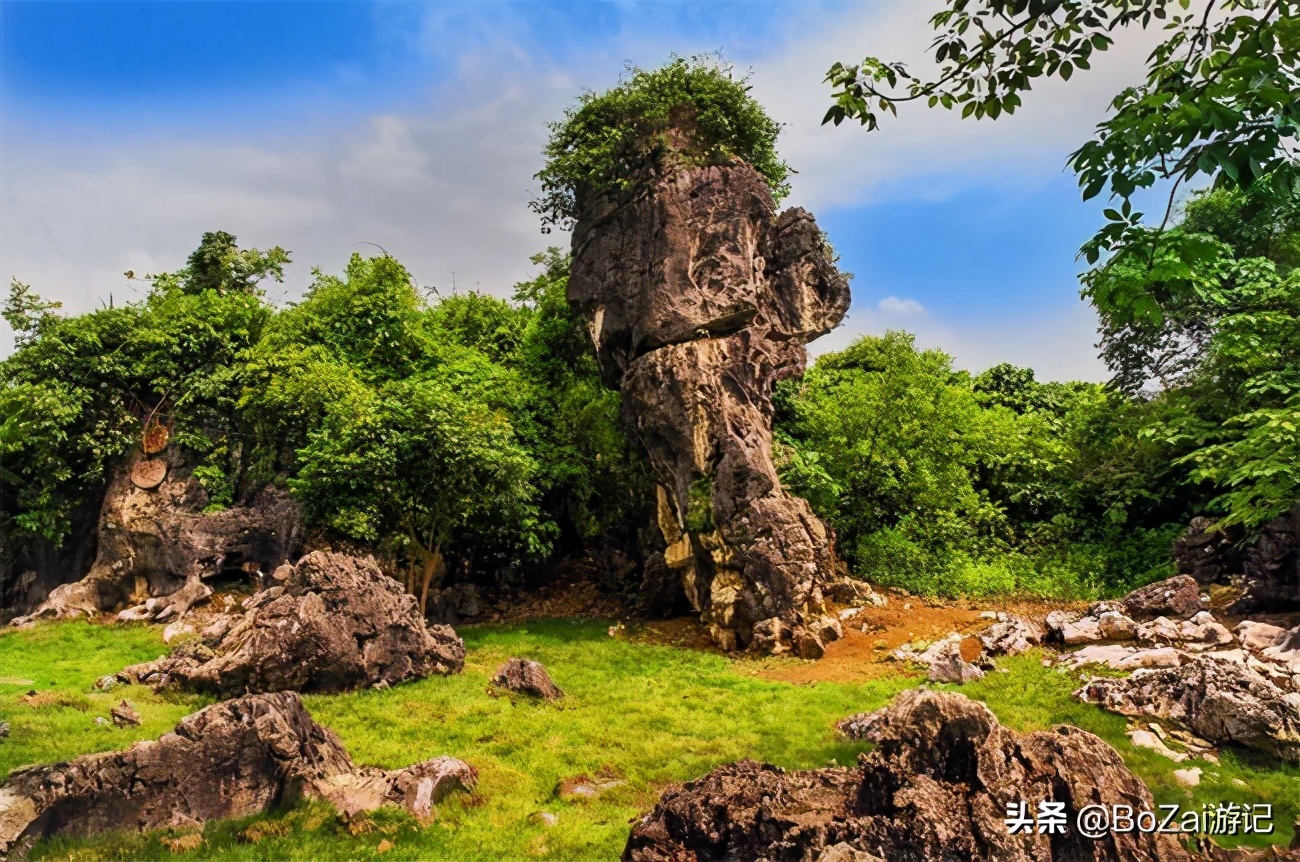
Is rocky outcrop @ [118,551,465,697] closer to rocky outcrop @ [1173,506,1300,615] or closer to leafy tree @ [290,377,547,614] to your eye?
leafy tree @ [290,377,547,614]

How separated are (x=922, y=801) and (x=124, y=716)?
1029 cm

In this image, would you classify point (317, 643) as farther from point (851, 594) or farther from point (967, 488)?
point (967, 488)

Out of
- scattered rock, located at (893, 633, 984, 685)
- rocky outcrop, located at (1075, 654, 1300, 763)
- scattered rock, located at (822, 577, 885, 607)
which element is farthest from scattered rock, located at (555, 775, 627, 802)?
scattered rock, located at (822, 577, 885, 607)

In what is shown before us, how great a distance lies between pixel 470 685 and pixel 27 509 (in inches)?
648

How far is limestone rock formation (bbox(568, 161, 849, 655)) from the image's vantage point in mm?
15250

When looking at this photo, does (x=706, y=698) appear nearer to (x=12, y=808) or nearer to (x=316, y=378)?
(x=12, y=808)

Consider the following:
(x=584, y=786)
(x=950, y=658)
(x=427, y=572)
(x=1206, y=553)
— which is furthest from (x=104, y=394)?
(x=1206, y=553)

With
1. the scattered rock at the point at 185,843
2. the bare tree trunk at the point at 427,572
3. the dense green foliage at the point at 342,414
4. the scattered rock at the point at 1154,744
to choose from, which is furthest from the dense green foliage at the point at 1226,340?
the bare tree trunk at the point at 427,572

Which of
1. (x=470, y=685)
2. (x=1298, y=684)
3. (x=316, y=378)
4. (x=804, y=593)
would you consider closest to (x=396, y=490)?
(x=316, y=378)

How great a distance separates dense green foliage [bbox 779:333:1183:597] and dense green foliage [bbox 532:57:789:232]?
7479 millimetres

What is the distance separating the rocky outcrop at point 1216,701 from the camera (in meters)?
7.70

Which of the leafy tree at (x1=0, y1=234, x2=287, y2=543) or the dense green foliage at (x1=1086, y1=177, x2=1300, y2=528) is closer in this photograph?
the dense green foliage at (x1=1086, y1=177, x2=1300, y2=528)

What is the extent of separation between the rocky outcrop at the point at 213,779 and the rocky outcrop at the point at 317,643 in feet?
13.6

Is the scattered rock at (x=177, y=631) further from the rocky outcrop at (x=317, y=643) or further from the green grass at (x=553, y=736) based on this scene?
the rocky outcrop at (x=317, y=643)
